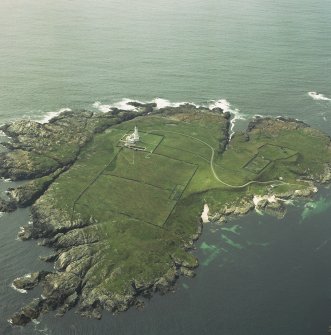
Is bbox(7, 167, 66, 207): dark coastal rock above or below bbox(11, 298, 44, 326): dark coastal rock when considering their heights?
above

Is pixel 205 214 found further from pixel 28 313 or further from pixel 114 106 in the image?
pixel 114 106


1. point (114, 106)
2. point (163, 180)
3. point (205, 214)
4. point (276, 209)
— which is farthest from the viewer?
point (114, 106)

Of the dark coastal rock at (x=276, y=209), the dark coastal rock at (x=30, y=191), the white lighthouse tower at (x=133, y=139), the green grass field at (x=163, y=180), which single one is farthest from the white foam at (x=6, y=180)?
the dark coastal rock at (x=276, y=209)

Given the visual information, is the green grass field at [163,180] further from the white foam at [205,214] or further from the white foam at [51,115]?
the white foam at [51,115]

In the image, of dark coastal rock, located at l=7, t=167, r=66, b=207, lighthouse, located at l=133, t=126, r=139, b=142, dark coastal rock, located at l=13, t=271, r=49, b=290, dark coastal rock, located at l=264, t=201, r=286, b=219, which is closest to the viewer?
dark coastal rock, located at l=13, t=271, r=49, b=290

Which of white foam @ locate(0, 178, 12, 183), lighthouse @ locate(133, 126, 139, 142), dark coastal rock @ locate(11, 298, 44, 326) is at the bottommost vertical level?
dark coastal rock @ locate(11, 298, 44, 326)

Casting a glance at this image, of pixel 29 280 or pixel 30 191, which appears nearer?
pixel 29 280

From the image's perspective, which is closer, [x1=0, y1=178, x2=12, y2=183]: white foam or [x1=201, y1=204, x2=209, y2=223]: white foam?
[x1=201, y1=204, x2=209, y2=223]: white foam

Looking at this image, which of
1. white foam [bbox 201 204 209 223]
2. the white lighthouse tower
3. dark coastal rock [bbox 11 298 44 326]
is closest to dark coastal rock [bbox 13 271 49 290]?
dark coastal rock [bbox 11 298 44 326]

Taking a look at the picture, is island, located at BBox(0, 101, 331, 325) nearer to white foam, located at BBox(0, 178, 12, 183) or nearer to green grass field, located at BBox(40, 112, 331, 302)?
green grass field, located at BBox(40, 112, 331, 302)

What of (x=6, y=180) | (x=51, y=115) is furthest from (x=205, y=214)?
(x=51, y=115)
